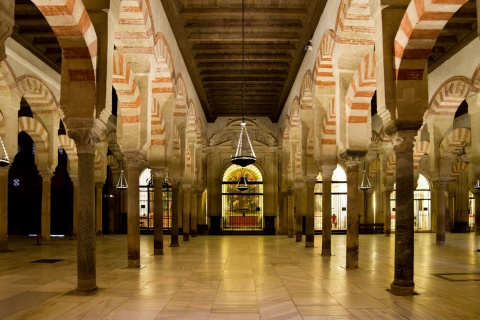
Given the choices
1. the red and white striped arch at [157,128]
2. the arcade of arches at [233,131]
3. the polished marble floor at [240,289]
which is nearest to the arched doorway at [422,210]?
the arcade of arches at [233,131]

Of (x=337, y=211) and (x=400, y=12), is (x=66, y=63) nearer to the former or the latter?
(x=400, y=12)

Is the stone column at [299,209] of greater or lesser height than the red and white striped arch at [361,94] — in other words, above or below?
below

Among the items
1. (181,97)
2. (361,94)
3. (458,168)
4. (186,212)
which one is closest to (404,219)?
(361,94)

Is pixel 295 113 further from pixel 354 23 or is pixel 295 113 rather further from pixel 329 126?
pixel 354 23

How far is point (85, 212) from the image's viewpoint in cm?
531

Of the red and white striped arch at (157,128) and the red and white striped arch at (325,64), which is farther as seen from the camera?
the red and white striped arch at (157,128)

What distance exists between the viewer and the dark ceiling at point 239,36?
874 cm

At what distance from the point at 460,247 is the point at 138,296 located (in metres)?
8.69

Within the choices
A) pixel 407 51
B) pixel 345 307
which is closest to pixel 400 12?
pixel 407 51

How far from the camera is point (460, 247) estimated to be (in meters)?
11.4

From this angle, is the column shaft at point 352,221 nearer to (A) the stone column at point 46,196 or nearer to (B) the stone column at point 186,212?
(B) the stone column at point 186,212

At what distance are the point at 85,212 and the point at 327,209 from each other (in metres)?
5.23

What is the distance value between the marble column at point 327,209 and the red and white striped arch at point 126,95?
376 cm

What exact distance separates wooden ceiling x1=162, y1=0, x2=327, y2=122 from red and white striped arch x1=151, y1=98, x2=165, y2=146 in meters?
1.52
